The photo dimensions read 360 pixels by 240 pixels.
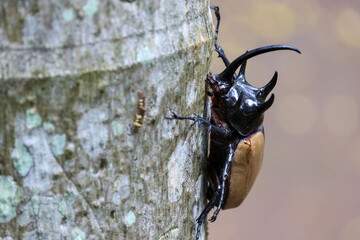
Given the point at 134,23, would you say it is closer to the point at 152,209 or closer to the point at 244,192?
the point at 152,209

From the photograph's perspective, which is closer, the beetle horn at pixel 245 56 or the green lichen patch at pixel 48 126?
the green lichen patch at pixel 48 126

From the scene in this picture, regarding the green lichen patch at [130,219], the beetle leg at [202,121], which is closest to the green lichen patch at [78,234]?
the green lichen patch at [130,219]

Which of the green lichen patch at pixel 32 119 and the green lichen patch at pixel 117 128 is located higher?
the green lichen patch at pixel 32 119

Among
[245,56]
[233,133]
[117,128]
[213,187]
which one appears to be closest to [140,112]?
[117,128]

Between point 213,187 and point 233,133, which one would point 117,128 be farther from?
point 233,133

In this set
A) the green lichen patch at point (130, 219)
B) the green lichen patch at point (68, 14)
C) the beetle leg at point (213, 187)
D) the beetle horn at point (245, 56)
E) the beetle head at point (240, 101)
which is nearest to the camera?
the green lichen patch at point (68, 14)

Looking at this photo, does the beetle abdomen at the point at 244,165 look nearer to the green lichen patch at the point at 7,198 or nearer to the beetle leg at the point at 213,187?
the beetle leg at the point at 213,187

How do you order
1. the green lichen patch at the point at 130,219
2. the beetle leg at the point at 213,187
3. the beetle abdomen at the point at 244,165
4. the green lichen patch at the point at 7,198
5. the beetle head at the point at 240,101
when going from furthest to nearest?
the beetle abdomen at the point at 244,165 < the beetle head at the point at 240,101 < the beetle leg at the point at 213,187 < the green lichen patch at the point at 130,219 < the green lichen patch at the point at 7,198

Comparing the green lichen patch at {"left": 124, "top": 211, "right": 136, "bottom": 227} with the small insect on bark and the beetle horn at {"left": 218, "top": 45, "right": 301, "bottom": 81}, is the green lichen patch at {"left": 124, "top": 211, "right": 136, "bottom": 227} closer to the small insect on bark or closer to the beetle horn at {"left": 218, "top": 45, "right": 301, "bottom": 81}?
the small insect on bark
